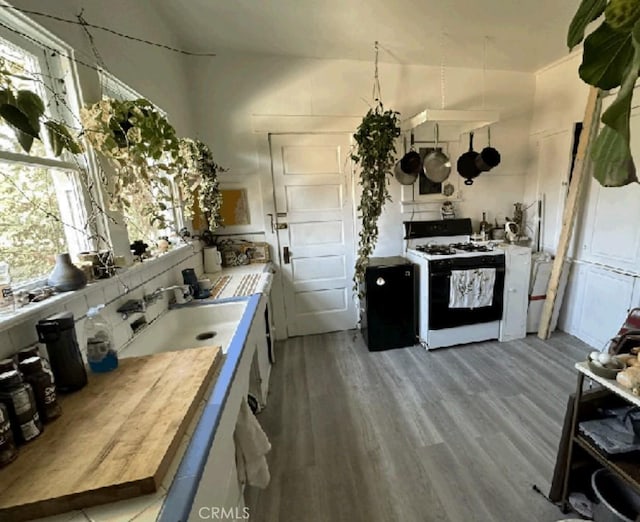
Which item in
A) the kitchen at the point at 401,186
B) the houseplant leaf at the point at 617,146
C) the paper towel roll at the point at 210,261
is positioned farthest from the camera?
the paper towel roll at the point at 210,261

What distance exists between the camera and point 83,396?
0.89 meters

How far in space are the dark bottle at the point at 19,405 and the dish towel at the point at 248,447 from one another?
69 centimetres

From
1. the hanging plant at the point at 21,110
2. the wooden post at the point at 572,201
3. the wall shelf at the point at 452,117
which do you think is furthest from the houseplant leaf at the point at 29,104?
the wooden post at the point at 572,201

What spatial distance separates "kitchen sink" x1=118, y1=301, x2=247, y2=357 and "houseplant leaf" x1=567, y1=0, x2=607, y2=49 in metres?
1.52

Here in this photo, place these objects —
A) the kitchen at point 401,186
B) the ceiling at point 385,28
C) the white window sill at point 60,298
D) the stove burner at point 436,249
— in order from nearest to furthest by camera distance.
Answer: the white window sill at point 60,298, the kitchen at point 401,186, the ceiling at point 385,28, the stove burner at point 436,249

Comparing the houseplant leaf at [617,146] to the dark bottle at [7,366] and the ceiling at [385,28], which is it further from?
the ceiling at [385,28]

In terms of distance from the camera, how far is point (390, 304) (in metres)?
2.93

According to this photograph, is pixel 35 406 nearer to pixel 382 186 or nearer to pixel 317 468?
pixel 317 468

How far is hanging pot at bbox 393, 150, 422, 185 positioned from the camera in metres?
3.00

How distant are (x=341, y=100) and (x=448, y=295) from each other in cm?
213

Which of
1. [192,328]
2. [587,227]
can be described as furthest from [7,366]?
[587,227]

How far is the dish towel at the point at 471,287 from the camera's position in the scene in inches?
110

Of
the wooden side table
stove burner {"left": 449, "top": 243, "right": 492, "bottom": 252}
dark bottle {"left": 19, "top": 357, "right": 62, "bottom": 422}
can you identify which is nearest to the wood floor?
the wooden side table

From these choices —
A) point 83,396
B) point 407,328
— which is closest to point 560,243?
point 407,328
